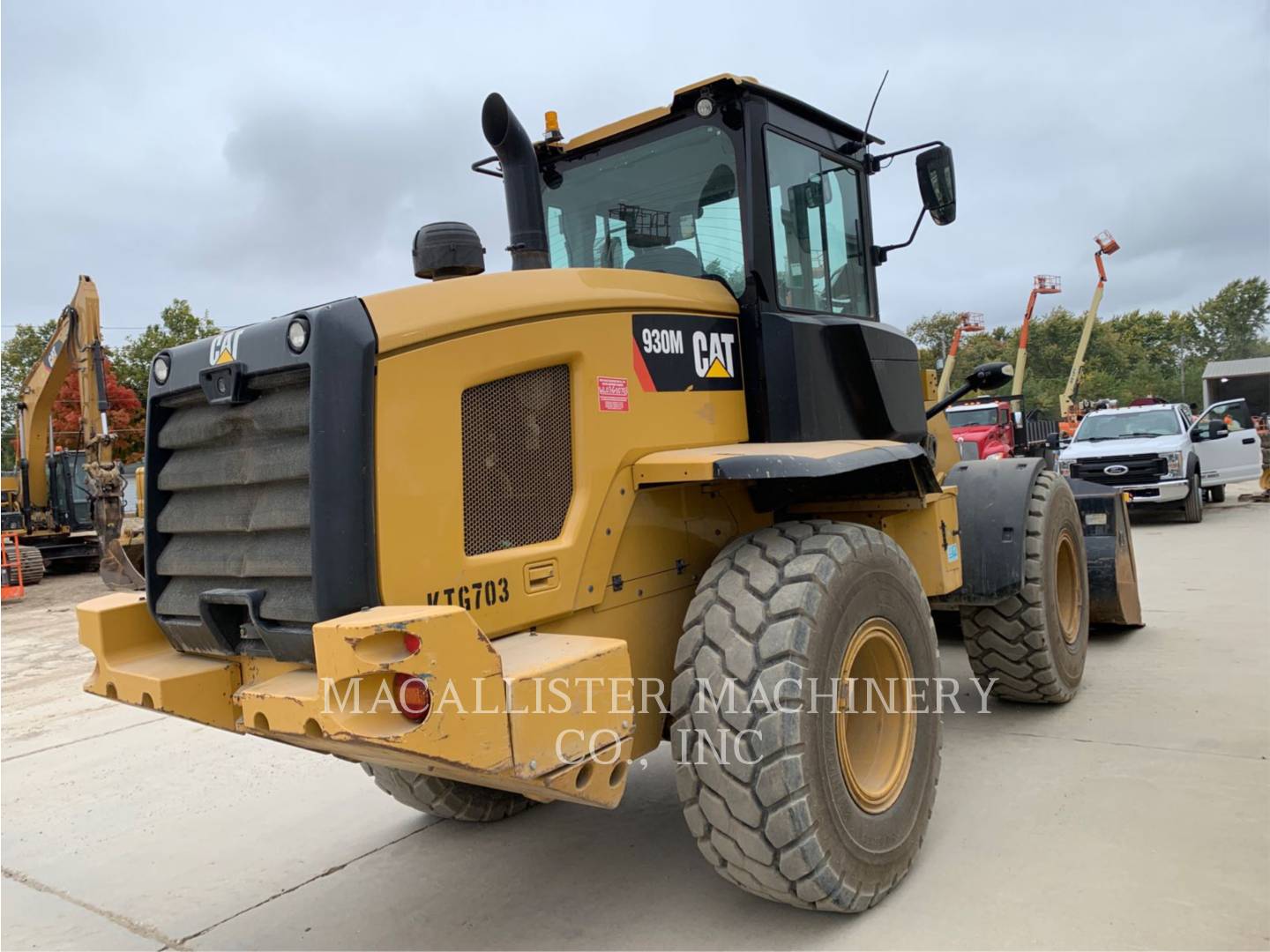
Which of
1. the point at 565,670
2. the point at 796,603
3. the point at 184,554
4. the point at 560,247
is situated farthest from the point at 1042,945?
the point at 560,247

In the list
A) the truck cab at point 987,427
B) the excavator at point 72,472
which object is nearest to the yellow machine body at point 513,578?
the excavator at point 72,472

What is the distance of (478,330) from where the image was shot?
9.05 feet

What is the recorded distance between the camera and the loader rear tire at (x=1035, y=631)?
4.80 meters

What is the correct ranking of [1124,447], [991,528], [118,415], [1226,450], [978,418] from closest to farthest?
1. [991,528]
2. [1124,447]
3. [1226,450]
4. [978,418]
5. [118,415]

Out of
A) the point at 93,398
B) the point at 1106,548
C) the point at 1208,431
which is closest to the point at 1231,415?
the point at 1208,431

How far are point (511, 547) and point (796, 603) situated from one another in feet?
2.82

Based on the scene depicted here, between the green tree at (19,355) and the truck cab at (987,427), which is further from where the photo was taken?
the green tree at (19,355)

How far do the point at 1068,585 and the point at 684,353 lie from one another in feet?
11.3

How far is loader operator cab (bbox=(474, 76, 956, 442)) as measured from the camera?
12.0ft

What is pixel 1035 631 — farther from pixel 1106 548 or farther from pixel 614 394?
pixel 614 394

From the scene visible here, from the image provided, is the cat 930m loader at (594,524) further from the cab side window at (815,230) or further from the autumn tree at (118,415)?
the autumn tree at (118,415)

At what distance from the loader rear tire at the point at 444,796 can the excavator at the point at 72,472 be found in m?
8.45

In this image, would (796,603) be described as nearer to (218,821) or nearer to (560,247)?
(560,247)

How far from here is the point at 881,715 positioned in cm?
346
